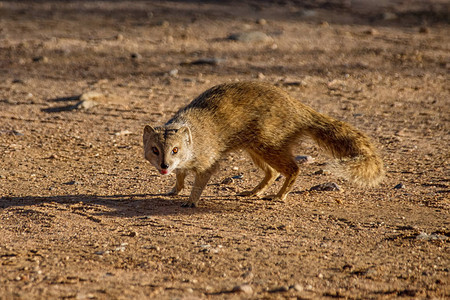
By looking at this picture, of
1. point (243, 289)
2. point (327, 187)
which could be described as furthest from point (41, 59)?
point (243, 289)

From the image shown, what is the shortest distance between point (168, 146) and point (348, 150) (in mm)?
1654

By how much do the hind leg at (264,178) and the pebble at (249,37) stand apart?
7.86 meters

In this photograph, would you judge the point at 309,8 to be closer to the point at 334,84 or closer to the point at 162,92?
the point at 334,84

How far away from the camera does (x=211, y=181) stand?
6.54 meters

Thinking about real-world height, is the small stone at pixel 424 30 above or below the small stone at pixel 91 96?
above

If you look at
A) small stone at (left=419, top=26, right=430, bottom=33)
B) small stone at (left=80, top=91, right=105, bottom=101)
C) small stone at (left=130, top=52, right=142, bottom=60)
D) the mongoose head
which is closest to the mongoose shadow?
the mongoose head

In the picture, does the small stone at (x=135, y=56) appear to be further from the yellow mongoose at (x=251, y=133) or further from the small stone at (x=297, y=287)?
the small stone at (x=297, y=287)

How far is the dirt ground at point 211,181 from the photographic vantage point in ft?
13.5

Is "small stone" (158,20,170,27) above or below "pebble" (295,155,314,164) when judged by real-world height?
above

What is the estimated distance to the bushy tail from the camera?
17.6 feet

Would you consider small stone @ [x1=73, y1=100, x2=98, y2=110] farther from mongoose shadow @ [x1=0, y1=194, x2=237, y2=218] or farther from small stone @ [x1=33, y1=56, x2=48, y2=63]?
mongoose shadow @ [x1=0, y1=194, x2=237, y2=218]

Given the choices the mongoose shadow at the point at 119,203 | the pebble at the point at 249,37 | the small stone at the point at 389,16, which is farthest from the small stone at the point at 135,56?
the small stone at the point at 389,16

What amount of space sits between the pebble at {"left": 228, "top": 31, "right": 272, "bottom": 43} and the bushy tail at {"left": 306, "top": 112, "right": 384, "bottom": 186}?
798 cm

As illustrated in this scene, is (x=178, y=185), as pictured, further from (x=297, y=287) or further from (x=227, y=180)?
(x=297, y=287)
